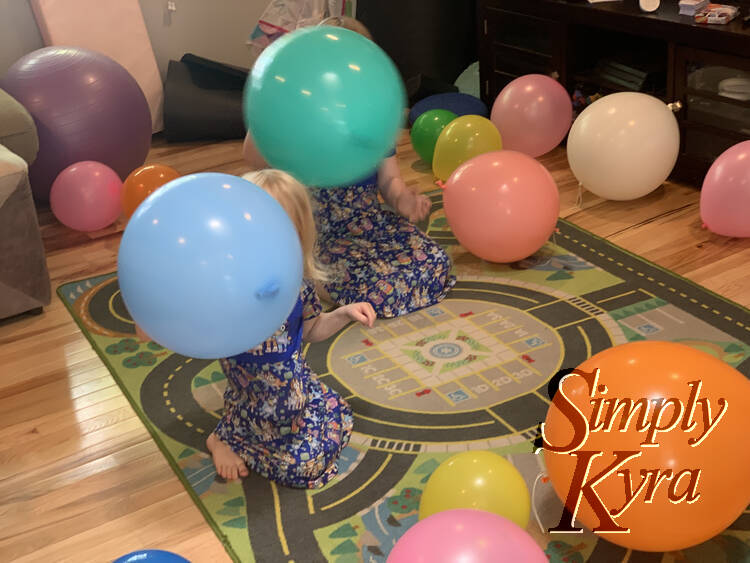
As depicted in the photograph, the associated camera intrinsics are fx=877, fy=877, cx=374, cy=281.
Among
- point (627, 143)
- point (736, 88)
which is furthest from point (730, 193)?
point (736, 88)

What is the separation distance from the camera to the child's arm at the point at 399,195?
104 inches

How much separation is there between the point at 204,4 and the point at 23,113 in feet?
5.29

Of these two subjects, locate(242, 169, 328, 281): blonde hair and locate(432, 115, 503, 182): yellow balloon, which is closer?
locate(242, 169, 328, 281): blonde hair

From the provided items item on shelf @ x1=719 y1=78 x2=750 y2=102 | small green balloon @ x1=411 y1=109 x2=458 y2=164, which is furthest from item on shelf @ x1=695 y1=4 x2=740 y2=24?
small green balloon @ x1=411 y1=109 x2=458 y2=164

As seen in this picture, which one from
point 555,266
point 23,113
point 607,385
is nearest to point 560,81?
point 555,266

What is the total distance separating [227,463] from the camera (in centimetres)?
199

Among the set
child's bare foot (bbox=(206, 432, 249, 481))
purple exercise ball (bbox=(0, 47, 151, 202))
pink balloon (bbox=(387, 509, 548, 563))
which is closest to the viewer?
pink balloon (bbox=(387, 509, 548, 563))

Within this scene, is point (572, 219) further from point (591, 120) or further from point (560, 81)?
point (560, 81)

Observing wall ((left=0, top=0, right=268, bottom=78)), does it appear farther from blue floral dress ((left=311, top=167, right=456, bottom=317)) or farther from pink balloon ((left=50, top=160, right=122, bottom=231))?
blue floral dress ((left=311, top=167, right=456, bottom=317))

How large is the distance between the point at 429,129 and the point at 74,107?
4.53 feet

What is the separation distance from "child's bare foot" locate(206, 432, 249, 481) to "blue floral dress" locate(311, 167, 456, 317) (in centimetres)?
71

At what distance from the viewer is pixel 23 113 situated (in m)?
3.05

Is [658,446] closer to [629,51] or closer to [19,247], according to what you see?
[19,247]

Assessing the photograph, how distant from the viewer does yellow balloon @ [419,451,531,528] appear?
1.57 meters
